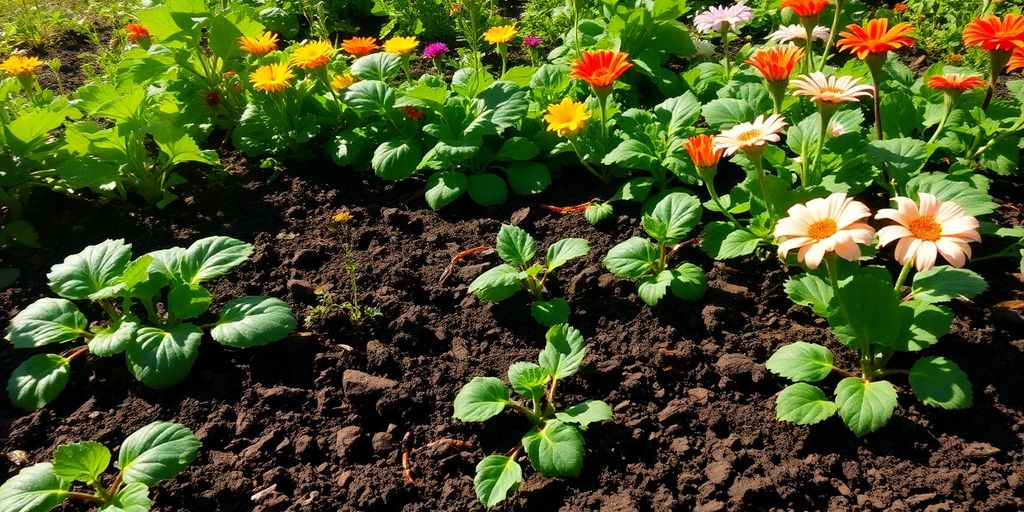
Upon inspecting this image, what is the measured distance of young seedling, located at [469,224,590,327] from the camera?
254 centimetres

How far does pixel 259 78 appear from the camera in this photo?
11.0 feet

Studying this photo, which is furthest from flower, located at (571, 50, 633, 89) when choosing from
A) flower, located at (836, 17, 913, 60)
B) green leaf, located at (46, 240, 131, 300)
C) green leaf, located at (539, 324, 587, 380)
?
green leaf, located at (46, 240, 131, 300)

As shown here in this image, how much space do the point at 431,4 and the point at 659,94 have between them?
74.4 inches

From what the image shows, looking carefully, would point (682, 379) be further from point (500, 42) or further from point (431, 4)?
point (431, 4)

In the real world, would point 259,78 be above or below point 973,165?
above

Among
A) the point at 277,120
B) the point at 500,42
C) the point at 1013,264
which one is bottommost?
the point at 1013,264

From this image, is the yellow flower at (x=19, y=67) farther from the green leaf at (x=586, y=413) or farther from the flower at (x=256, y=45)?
the green leaf at (x=586, y=413)

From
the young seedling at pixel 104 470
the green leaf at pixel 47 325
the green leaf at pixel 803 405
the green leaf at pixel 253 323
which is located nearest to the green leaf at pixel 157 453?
the young seedling at pixel 104 470

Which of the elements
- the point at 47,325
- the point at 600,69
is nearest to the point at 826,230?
the point at 600,69

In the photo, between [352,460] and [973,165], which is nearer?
[352,460]

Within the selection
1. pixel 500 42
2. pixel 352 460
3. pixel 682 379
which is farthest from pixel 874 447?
pixel 500 42

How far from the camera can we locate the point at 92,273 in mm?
2510

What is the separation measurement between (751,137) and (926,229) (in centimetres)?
56

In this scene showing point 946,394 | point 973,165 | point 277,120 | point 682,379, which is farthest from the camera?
point 277,120
